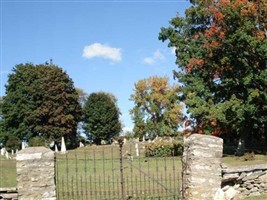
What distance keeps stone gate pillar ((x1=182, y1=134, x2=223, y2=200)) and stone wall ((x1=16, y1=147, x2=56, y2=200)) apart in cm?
313

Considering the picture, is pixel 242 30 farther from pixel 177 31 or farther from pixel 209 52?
pixel 177 31

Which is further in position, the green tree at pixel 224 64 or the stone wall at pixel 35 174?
the green tree at pixel 224 64

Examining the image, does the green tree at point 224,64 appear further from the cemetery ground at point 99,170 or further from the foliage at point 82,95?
the foliage at point 82,95

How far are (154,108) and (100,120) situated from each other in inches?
377

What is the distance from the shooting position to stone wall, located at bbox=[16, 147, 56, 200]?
333 inches

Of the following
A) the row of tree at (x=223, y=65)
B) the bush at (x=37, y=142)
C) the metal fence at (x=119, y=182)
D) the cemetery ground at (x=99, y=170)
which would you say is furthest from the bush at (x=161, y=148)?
the bush at (x=37, y=142)

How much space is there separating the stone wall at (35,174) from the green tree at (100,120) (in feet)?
190

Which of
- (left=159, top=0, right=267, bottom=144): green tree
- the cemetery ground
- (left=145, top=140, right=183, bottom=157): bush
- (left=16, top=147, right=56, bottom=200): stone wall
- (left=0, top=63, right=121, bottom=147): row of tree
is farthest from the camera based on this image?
(left=0, top=63, right=121, bottom=147): row of tree

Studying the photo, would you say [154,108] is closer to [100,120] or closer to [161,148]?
[100,120]

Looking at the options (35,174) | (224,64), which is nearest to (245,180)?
(35,174)

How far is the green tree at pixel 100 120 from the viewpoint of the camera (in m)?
66.5

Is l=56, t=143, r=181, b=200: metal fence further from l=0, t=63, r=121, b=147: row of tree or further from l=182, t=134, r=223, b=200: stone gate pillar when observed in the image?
l=0, t=63, r=121, b=147: row of tree

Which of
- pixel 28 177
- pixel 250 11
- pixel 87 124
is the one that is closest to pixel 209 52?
pixel 250 11

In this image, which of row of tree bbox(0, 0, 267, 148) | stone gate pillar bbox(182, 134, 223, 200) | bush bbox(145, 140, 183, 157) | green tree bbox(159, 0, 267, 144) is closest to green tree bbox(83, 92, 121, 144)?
row of tree bbox(0, 0, 267, 148)
